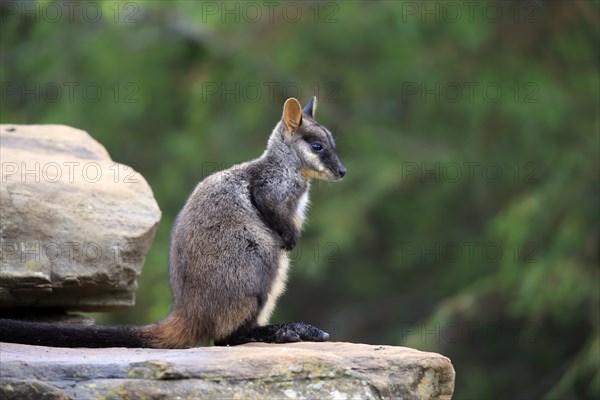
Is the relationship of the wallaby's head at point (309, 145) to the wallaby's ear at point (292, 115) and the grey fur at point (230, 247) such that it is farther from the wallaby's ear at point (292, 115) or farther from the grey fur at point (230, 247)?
the grey fur at point (230, 247)

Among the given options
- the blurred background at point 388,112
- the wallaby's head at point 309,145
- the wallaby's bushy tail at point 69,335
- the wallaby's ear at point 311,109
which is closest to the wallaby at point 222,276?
the wallaby's bushy tail at point 69,335

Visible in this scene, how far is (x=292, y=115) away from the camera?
865cm

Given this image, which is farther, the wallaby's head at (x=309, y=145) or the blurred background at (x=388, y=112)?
the blurred background at (x=388, y=112)

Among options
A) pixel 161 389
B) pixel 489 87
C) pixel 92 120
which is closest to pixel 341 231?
pixel 489 87

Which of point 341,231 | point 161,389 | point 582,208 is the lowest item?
point 341,231

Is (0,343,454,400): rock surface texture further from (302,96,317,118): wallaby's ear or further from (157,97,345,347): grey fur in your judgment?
(302,96,317,118): wallaby's ear

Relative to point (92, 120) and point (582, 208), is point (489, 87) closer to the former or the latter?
point (582, 208)

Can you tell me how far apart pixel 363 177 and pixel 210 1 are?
3842mm

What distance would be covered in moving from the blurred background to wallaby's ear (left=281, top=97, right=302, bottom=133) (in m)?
6.81

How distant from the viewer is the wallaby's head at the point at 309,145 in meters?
8.59

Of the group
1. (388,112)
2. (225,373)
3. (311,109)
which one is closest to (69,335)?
Answer: (225,373)

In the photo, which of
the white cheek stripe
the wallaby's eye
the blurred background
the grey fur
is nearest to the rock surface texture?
the grey fur

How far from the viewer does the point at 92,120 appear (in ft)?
56.4

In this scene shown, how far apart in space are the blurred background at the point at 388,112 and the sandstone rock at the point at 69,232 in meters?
6.54
